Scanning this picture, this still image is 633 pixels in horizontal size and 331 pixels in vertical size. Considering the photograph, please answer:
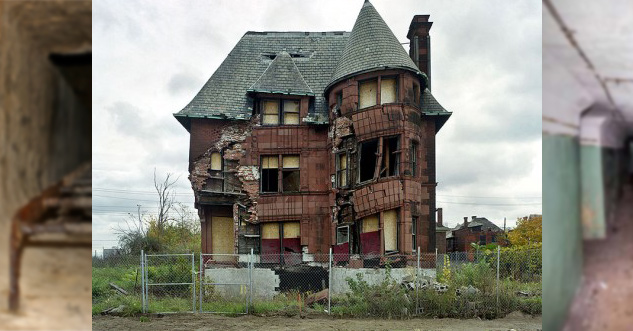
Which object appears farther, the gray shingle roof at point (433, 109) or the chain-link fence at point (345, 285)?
the gray shingle roof at point (433, 109)

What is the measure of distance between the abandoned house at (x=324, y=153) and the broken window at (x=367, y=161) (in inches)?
1.2

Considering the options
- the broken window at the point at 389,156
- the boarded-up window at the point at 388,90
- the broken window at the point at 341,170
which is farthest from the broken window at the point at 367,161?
the boarded-up window at the point at 388,90

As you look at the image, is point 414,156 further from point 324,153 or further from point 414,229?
point 324,153

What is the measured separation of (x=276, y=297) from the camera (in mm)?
12359

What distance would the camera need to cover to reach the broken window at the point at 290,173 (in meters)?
13.7

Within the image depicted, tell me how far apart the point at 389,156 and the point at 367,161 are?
27.8 inches

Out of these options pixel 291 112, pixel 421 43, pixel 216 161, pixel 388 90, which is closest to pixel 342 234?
pixel 291 112

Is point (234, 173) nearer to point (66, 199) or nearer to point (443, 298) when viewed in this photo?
point (443, 298)

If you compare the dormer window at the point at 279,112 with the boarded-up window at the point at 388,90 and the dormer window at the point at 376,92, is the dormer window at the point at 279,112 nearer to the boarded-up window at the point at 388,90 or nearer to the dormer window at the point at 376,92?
the dormer window at the point at 376,92

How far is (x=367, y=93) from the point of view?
42.1ft

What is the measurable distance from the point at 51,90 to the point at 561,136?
1330 mm

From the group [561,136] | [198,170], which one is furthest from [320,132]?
[561,136]

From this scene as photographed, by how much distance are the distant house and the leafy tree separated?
3.38m

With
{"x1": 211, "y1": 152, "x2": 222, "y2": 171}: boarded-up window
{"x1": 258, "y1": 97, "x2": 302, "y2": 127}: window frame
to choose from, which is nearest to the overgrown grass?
{"x1": 211, "y1": 152, "x2": 222, "y2": 171}: boarded-up window
